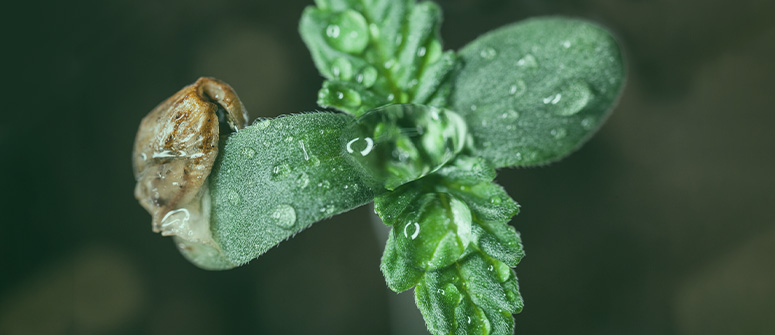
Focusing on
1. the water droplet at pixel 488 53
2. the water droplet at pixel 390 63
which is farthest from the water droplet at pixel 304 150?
the water droplet at pixel 488 53

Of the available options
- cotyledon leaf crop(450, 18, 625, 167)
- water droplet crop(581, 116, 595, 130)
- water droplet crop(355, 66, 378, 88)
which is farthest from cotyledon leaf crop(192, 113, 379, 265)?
water droplet crop(581, 116, 595, 130)

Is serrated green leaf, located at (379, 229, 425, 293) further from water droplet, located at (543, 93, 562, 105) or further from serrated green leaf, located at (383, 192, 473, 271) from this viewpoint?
Result: water droplet, located at (543, 93, 562, 105)

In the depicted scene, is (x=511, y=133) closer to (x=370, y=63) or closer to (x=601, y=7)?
(x=370, y=63)

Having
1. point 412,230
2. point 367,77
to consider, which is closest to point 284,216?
point 412,230

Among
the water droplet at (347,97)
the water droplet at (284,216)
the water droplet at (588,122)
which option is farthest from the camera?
the water droplet at (588,122)

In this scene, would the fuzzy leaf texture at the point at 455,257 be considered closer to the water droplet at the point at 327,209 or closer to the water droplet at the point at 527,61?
the water droplet at the point at 327,209

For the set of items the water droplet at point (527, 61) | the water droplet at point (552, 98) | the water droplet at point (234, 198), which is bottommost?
the water droplet at point (552, 98)

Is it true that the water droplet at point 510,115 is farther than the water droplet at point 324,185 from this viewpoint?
Yes
